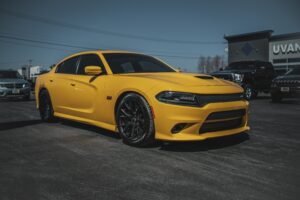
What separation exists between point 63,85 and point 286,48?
104ft

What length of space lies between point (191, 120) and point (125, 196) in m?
1.51

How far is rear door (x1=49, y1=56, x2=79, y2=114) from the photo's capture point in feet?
18.5

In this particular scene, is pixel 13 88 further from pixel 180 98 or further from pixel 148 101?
pixel 180 98

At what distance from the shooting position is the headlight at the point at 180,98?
386 centimetres

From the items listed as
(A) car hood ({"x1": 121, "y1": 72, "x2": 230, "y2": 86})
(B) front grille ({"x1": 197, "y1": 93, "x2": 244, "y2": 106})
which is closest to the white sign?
(A) car hood ({"x1": 121, "y1": 72, "x2": 230, "y2": 86})

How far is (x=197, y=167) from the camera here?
3309 millimetres

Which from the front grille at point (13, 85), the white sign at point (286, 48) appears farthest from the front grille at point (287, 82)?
the white sign at point (286, 48)

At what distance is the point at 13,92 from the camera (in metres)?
13.4

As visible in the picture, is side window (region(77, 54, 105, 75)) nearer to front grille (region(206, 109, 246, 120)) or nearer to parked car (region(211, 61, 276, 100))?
front grille (region(206, 109, 246, 120))

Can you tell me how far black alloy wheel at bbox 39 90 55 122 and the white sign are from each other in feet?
101

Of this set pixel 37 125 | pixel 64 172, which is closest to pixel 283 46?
pixel 37 125

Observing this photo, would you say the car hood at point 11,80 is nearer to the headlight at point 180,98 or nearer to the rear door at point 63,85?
the rear door at point 63,85

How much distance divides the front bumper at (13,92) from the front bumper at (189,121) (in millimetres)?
11005

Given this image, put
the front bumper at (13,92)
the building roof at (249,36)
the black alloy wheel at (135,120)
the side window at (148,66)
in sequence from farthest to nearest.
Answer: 1. the building roof at (249,36)
2. the front bumper at (13,92)
3. the side window at (148,66)
4. the black alloy wheel at (135,120)
